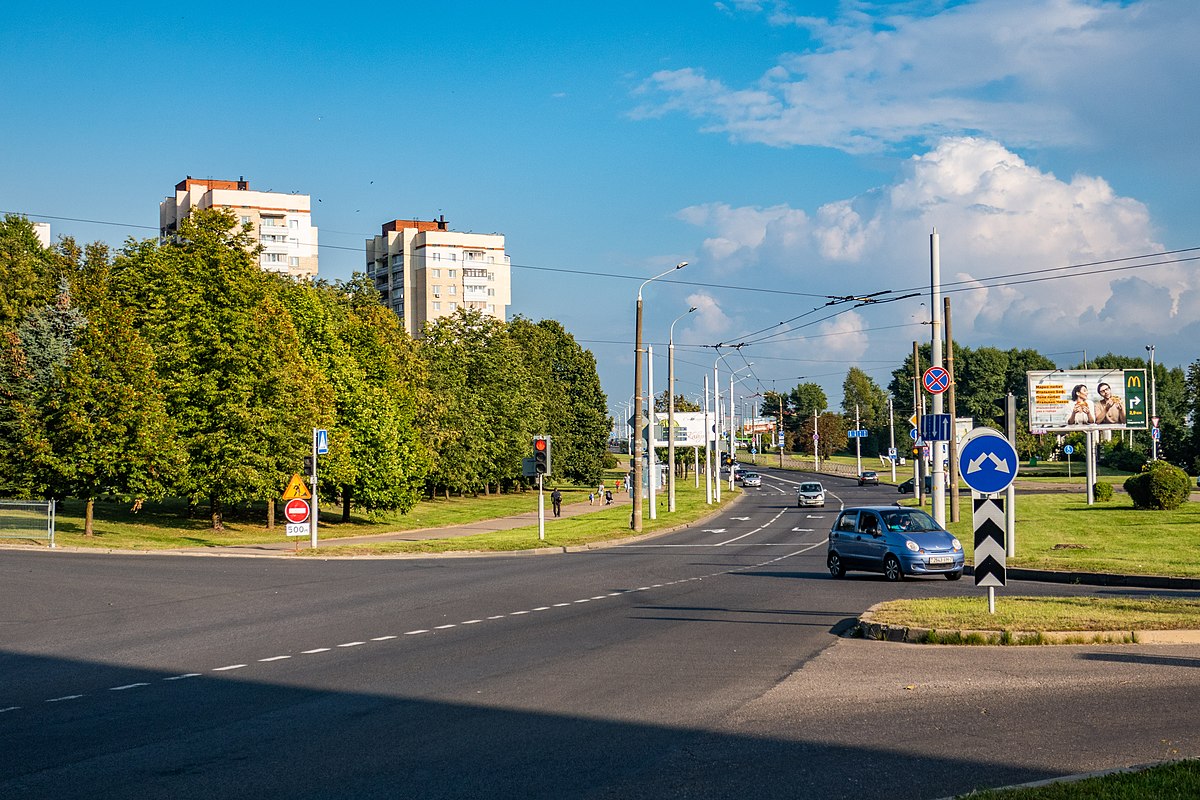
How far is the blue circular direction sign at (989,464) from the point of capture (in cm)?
1569

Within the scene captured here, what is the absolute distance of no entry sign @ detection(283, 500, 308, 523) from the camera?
109 ft

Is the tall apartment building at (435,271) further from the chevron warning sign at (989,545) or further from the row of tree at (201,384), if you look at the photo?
the chevron warning sign at (989,545)

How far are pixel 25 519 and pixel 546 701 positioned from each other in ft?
107

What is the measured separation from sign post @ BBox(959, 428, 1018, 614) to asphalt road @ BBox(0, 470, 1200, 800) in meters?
1.74

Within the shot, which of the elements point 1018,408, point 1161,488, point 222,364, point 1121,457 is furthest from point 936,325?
point 1018,408

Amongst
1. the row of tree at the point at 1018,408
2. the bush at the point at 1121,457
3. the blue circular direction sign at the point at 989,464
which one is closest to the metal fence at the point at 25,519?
the blue circular direction sign at the point at 989,464

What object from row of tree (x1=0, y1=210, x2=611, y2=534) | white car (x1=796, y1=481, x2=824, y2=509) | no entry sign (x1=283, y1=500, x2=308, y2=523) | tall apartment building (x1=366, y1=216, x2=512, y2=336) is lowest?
white car (x1=796, y1=481, x2=824, y2=509)

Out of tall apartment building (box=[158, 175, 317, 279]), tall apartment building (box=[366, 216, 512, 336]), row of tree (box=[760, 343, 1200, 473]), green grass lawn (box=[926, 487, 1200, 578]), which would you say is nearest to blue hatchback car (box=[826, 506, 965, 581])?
green grass lawn (box=[926, 487, 1200, 578])

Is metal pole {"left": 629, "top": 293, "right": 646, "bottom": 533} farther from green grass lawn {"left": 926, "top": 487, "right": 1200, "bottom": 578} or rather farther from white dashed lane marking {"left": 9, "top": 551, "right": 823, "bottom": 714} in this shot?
white dashed lane marking {"left": 9, "top": 551, "right": 823, "bottom": 714}

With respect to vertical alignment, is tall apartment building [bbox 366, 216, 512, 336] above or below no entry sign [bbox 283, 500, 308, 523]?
above

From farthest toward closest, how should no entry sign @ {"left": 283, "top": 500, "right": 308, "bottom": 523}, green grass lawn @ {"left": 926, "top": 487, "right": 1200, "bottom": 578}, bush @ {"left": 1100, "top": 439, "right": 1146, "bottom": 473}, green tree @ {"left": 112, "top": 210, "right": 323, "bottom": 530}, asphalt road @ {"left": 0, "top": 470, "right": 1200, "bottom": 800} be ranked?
bush @ {"left": 1100, "top": 439, "right": 1146, "bottom": 473} < green tree @ {"left": 112, "top": 210, "right": 323, "bottom": 530} < no entry sign @ {"left": 283, "top": 500, "right": 308, "bottom": 523} < green grass lawn @ {"left": 926, "top": 487, "right": 1200, "bottom": 578} < asphalt road @ {"left": 0, "top": 470, "right": 1200, "bottom": 800}

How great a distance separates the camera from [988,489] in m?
15.7

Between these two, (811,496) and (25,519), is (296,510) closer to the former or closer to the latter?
(25,519)

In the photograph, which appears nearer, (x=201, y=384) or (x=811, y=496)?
(x=201, y=384)
